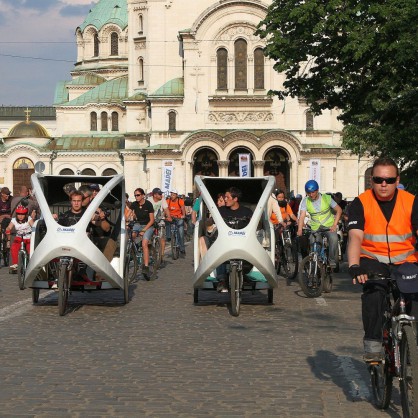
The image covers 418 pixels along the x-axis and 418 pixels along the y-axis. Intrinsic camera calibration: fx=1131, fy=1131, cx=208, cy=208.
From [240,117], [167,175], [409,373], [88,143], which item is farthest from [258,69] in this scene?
[409,373]

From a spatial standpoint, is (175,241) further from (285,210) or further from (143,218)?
(143,218)

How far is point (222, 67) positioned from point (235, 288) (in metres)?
60.3

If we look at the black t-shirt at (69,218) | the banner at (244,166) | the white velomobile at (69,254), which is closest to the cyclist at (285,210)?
the white velomobile at (69,254)

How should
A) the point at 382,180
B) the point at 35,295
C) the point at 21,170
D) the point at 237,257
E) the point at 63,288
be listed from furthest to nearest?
the point at 21,170, the point at 35,295, the point at 237,257, the point at 63,288, the point at 382,180

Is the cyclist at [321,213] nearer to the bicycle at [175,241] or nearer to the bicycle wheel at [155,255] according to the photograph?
the bicycle wheel at [155,255]

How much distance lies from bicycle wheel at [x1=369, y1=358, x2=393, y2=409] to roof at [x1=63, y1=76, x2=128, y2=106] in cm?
7862

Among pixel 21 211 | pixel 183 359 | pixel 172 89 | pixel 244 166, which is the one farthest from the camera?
pixel 172 89

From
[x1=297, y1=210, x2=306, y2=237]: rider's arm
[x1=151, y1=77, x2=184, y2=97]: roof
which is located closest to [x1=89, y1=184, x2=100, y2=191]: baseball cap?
[x1=297, y1=210, x2=306, y2=237]: rider's arm

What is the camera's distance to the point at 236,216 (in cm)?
1508

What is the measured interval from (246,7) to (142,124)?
1189 cm

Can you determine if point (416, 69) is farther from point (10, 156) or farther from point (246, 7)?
point (10, 156)

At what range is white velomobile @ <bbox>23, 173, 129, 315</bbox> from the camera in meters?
14.0

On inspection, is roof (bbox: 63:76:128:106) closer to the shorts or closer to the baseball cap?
the shorts

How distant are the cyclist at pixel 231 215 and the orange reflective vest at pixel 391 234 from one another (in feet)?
23.0
